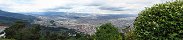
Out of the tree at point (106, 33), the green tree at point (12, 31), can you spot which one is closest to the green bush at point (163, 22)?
the tree at point (106, 33)

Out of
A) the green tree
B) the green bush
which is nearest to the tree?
the green bush

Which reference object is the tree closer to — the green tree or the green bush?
the green bush

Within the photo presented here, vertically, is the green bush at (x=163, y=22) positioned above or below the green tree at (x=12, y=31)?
above

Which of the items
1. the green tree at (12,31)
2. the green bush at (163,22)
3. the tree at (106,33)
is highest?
the green bush at (163,22)

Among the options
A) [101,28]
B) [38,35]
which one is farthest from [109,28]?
[38,35]

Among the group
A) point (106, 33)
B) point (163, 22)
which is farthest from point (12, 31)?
point (163, 22)

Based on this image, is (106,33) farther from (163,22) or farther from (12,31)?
(12,31)

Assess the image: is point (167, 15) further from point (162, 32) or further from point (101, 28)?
point (101, 28)

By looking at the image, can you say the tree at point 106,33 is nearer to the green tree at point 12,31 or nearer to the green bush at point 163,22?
the green bush at point 163,22
